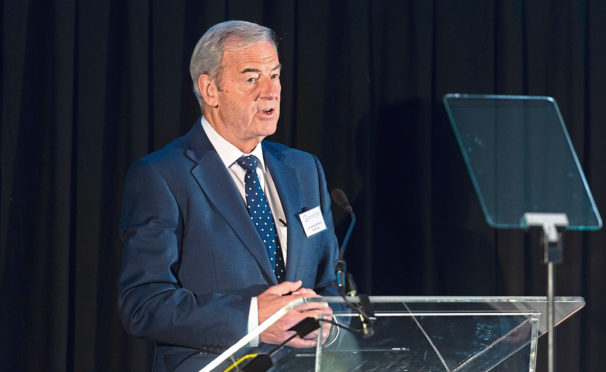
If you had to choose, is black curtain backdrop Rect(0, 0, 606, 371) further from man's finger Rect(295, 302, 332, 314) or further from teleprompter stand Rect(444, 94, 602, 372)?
man's finger Rect(295, 302, 332, 314)

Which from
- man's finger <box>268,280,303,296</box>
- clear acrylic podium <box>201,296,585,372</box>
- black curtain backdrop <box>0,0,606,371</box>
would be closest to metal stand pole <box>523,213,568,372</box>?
clear acrylic podium <box>201,296,585,372</box>

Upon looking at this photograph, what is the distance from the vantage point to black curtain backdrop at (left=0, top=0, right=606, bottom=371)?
3.12 meters

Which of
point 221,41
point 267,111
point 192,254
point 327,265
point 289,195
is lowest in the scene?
point 327,265

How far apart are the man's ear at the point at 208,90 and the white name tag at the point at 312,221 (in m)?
0.47

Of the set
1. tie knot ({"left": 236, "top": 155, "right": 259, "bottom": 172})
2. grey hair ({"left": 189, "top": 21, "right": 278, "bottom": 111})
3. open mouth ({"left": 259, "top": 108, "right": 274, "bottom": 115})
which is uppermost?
grey hair ({"left": 189, "top": 21, "right": 278, "bottom": 111})

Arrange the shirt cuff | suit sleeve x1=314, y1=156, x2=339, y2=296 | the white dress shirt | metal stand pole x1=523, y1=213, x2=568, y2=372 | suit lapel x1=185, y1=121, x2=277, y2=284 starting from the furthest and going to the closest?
1. suit sleeve x1=314, y1=156, x2=339, y2=296
2. the white dress shirt
3. suit lapel x1=185, y1=121, x2=277, y2=284
4. the shirt cuff
5. metal stand pole x1=523, y1=213, x2=568, y2=372

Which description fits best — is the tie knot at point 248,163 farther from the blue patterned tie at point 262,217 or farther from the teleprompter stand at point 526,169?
the teleprompter stand at point 526,169

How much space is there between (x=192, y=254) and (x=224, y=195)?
0.21 metres

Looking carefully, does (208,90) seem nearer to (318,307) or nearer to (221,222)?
(221,222)

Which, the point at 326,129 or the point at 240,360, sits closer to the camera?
the point at 240,360

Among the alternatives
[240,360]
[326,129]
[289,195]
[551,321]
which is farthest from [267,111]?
[551,321]

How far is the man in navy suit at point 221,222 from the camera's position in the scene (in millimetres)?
2021

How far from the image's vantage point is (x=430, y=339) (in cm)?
157

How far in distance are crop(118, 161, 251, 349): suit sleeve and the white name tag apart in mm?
360
